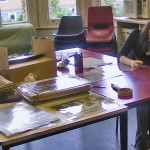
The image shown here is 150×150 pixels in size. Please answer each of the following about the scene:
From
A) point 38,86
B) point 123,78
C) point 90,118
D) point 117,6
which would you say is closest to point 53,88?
point 38,86

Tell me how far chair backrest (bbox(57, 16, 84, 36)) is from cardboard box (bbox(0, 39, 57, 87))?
3.01 metres

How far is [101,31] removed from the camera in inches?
198

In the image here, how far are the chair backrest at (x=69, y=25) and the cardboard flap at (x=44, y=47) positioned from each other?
2.93m

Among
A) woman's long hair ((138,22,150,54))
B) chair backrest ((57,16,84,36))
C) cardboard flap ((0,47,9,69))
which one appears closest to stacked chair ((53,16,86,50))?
chair backrest ((57,16,84,36))

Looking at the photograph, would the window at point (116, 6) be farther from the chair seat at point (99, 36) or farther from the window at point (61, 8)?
the chair seat at point (99, 36)

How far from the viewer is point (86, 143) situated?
2.74 meters

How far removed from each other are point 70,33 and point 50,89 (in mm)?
3568

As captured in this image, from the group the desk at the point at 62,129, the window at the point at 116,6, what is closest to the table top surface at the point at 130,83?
the desk at the point at 62,129

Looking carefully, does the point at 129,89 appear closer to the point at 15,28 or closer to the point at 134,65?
the point at 134,65

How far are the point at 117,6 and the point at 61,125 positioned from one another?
170 inches

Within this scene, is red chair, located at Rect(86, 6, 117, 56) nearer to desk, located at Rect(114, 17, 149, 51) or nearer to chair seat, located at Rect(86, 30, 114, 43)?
chair seat, located at Rect(86, 30, 114, 43)

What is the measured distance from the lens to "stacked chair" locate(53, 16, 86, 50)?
4.88 m

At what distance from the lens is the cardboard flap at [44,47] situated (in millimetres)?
2234

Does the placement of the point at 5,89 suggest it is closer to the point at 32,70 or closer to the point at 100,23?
the point at 32,70
